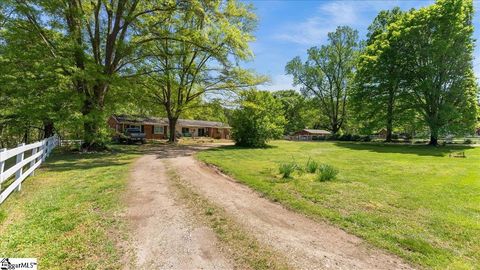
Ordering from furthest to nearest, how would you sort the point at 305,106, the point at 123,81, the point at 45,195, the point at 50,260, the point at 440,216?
1. the point at 305,106
2. the point at 123,81
3. the point at 45,195
4. the point at 440,216
5. the point at 50,260

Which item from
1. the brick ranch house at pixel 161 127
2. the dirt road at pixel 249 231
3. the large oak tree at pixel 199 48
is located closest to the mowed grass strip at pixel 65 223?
the dirt road at pixel 249 231

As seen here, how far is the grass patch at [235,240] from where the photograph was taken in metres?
3.48

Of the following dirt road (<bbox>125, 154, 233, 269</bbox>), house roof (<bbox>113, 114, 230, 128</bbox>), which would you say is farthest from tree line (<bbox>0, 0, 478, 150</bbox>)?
dirt road (<bbox>125, 154, 233, 269</bbox>)

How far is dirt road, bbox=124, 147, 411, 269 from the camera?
11.7ft

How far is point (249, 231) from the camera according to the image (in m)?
4.52

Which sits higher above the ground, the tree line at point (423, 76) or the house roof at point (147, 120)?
the tree line at point (423, 76)

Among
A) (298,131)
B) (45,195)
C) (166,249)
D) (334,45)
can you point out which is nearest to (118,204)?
(45,195)

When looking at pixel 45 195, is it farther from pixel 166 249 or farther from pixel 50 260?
pixel 166 249

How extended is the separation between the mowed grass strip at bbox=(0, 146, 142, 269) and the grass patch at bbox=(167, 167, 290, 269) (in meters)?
1.53

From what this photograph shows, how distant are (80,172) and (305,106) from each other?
5516 centimetres

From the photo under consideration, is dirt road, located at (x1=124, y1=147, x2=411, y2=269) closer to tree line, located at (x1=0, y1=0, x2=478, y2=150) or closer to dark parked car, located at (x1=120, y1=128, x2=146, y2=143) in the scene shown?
tree line, located at (x1=0, y1=0, x2=478, y2=150)

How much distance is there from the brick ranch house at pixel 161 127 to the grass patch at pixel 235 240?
103ft

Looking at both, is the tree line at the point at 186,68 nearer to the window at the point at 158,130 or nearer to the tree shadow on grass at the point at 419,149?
the tree shadow on grass at the point at 419,149

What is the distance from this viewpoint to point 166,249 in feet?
12.6
